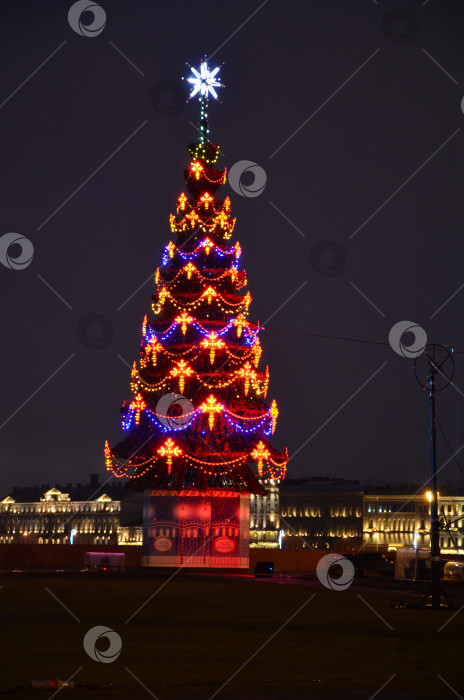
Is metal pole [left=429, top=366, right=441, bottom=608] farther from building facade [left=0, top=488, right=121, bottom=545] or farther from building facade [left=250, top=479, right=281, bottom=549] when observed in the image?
building facade [left=0, top=488, right=121, bottom=545]

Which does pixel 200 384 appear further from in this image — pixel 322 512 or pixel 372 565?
pixel 322 512

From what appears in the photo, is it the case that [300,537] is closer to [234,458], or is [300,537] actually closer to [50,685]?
[234,458]

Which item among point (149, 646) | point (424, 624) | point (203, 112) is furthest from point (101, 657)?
point (203, 112)

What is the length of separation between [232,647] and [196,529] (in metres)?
33.6

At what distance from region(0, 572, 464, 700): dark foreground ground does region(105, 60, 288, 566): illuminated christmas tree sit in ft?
62.0

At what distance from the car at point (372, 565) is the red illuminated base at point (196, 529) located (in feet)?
26.3

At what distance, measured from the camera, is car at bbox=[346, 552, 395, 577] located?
54594mm

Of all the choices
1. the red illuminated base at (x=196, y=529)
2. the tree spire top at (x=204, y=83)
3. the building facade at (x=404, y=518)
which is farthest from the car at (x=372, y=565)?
the building facade at (x=404, y=518)

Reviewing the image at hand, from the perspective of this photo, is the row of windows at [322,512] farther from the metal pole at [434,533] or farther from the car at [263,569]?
the metal pole at [434,533]

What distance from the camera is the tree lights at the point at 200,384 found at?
1860 inches

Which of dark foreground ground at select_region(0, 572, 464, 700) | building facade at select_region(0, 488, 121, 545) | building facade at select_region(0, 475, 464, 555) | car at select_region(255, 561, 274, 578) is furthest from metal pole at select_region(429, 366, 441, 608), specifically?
building facade at select_region(0, 488, 121, 545)

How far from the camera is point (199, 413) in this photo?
47031mm

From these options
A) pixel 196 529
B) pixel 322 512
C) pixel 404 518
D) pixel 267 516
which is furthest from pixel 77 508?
pixel 196 529

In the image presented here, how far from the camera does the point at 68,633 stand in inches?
669
